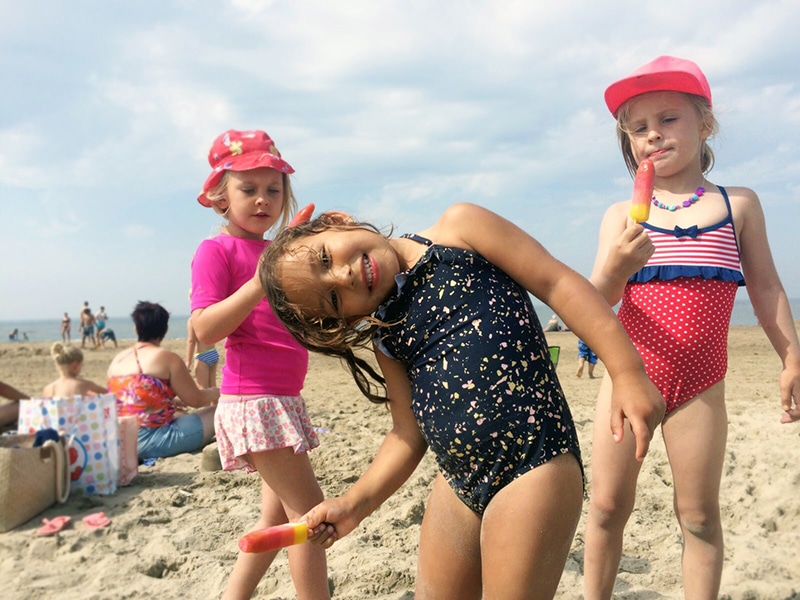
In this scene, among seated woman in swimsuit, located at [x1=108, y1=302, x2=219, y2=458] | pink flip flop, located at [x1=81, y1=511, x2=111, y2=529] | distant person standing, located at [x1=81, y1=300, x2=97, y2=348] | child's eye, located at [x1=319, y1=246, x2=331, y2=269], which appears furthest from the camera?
distant person standing, located at [x1=81, y1=300, x2=97, y2=348]

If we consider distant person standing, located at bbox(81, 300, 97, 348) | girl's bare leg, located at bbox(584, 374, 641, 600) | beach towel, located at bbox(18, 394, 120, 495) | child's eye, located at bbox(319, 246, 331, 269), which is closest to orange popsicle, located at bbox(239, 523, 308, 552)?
child's eye, located at bbox(319, 246, 331, 269)

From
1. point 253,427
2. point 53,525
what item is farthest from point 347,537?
point 53,525

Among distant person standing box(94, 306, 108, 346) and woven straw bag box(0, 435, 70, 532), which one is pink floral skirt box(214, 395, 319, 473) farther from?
distant person standing box(94, 306, 108, 346)

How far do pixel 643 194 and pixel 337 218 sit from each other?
1048 millimetres

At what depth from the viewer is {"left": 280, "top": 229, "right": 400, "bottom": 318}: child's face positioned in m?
1.86

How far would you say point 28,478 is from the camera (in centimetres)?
421

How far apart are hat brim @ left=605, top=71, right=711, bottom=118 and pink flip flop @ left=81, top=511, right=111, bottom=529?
371cm

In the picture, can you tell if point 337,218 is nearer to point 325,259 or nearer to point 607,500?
point 325,259

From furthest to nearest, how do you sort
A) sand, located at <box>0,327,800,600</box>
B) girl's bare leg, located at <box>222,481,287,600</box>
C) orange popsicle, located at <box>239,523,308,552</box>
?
sand, located at <box>0,327,800,600</box>, girl's bare leg, located at <box>222,481,287,600</box>, orange popsicle, located at <box>239,523,308,552</box>

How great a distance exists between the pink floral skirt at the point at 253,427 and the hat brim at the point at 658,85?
175cm

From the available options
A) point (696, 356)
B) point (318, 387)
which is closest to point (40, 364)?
point (318, 387)

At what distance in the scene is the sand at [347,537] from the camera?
10.5 ft

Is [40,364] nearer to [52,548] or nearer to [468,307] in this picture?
[52,548]

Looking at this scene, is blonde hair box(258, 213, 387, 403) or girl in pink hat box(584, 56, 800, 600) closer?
blonde hair box(258, 213, 387, 403)
